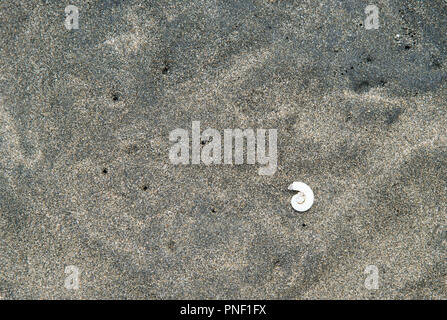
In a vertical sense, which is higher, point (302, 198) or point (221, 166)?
point (221, 166)

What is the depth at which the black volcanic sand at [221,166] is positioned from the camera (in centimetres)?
251

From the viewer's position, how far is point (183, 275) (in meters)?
2.51

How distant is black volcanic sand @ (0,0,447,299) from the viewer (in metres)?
2.51

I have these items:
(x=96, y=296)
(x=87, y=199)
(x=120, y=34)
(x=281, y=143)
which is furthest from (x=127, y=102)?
(x=96, y=296)

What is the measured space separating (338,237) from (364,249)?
18 cm

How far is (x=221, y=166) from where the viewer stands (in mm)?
2539

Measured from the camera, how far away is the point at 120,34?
2.56 metres
